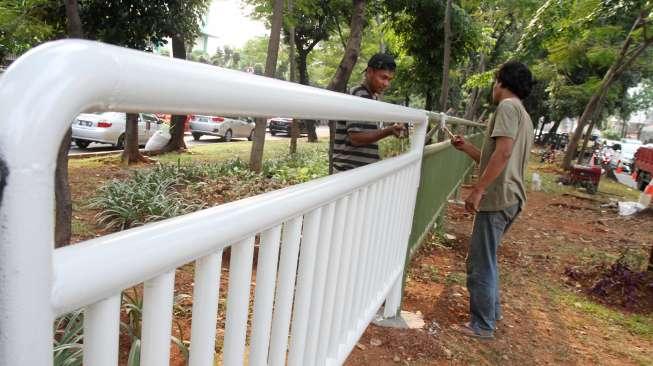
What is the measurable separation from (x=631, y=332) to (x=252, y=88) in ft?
13.4

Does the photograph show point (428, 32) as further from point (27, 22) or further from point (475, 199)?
point (475, 199)

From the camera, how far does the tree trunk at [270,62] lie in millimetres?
6679

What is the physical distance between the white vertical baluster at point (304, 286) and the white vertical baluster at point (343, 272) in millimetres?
185

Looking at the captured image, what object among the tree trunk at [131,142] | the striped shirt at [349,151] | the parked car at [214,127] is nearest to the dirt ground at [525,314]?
the striped shirt at [349,151]

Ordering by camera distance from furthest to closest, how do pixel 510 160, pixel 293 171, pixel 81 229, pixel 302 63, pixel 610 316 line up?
pixel 302 63, pixel 293 171, pixel 81 229, pixel 610 316, pixel 510 160

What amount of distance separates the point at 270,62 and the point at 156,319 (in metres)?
6.98

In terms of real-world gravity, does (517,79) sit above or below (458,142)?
above

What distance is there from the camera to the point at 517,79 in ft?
10.3

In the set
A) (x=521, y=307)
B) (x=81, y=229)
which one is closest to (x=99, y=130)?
(x=81, y=229)

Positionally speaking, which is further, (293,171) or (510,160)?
(293,171)

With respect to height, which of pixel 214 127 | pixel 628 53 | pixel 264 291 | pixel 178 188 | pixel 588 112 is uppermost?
pixel 628 53

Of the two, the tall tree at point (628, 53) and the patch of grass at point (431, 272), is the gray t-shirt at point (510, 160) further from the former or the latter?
the tall tree at point (628, 53)

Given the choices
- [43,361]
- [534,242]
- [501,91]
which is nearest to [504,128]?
[501,91]

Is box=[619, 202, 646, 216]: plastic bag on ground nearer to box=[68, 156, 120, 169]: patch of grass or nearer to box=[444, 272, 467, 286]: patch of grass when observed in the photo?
box=[444, 272, 467, 286]: patch of grass
